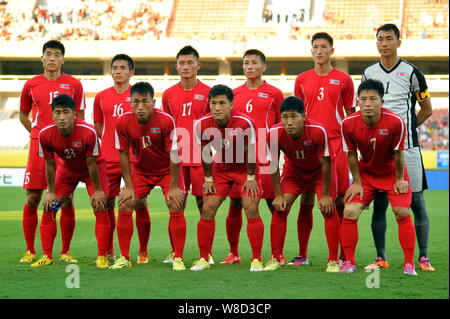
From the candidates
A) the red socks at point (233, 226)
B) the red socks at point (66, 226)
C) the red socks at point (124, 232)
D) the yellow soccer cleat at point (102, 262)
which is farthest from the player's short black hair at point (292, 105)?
the red socks at point (66, 226)

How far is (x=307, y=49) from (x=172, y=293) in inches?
1285

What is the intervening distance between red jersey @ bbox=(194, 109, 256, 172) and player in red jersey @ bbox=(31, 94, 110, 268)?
1.03 meters

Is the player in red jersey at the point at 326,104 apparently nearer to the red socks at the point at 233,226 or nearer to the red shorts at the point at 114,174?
the red socks at the point at 233,226

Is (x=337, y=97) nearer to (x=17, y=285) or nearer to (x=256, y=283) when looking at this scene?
Answer: (x=256, y=283)

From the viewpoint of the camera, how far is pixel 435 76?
1452 inches

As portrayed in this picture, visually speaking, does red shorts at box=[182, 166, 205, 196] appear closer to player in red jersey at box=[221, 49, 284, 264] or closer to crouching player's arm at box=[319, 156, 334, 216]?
player in red jersey at box=[221, 49, 284, 264]

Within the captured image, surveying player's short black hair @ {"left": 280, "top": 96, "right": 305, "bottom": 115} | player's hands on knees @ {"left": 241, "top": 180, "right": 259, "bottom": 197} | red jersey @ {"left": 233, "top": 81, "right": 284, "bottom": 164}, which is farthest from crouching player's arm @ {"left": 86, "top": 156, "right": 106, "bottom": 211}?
player's short black hair @ {"left": 280, "top": 96, "right": 305, "bottom": 115}

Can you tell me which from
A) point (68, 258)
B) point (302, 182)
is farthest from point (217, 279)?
point (68, 258)

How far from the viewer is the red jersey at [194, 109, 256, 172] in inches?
272

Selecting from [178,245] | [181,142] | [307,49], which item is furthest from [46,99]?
[307,49]

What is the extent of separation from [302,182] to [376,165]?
727 mm

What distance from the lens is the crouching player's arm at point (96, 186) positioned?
23.1 feet

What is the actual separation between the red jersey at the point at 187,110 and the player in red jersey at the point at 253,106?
346 mm

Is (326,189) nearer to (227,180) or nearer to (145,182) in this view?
(227,180)
